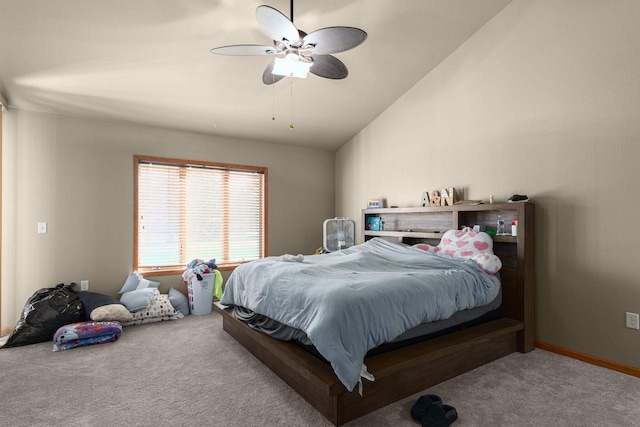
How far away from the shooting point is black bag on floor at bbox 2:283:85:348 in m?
3.19

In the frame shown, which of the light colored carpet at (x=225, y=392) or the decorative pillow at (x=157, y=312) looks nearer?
the light colored carpet at (x=225, y=392)

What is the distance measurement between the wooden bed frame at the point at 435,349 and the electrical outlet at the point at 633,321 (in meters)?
0.65

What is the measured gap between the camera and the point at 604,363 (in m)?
2.72

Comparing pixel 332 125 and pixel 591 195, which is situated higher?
pixel 332 125

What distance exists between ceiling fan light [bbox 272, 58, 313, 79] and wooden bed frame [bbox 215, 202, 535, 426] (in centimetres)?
198

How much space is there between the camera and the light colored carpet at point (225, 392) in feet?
6.53

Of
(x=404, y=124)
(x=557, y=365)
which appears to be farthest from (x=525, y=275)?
(x=404, y=124)

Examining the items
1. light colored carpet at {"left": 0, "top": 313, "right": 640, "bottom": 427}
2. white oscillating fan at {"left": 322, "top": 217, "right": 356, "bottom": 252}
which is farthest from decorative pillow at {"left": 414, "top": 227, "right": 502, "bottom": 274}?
white oscillating fan at {"left": 322, "top": 217, "right": 356, "bottom": 252}

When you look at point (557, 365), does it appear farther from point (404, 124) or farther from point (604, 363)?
point (404, 124)

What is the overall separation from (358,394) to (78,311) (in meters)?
3.04

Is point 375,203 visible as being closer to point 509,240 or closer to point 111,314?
point 509,240

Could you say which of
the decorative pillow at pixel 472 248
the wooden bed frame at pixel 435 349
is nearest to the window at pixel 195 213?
the wooden bed frame at pixel 435 349

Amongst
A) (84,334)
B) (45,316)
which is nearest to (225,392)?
(84,334)

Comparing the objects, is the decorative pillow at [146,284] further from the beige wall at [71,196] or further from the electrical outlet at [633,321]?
the electrical outlet at [633,321]
